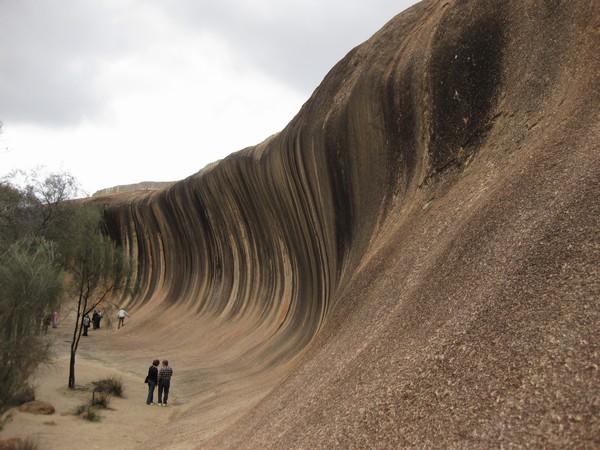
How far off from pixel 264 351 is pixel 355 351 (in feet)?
27.5

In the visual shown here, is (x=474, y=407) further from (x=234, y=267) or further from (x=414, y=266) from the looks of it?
(x=234, y=267)

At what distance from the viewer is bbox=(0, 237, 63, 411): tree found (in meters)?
8.02

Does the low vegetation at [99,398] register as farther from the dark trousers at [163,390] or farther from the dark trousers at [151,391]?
the dark trousers at [163,390]

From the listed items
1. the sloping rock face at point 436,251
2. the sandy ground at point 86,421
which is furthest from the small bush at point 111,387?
the sloping rock face at point 436,251

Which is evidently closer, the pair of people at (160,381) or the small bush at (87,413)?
the small bush at (87,413)

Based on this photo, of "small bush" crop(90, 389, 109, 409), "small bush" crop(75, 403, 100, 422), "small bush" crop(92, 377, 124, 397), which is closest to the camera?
"small bush" crop(75, 403, 100, 422)

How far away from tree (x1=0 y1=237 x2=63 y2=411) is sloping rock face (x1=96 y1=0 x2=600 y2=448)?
2252mm

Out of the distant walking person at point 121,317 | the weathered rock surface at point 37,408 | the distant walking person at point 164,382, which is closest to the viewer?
the weathered rock surface at point 37,408

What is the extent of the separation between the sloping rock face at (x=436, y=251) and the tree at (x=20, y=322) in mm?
2252

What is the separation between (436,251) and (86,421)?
7.53 m

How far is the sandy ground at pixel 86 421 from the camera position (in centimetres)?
898

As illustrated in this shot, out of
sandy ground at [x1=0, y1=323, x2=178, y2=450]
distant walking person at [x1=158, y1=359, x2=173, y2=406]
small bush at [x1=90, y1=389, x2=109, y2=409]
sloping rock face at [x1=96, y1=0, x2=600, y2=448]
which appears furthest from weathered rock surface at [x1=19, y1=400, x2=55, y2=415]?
sloping rock face at [x1=96, y1=0, x2=600, y2=448]

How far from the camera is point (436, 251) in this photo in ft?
20.4

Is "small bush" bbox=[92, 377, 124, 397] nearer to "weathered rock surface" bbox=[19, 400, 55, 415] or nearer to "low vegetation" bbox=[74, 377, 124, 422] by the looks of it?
"low vegetation" bbox=[74, 377, 124, 422]
